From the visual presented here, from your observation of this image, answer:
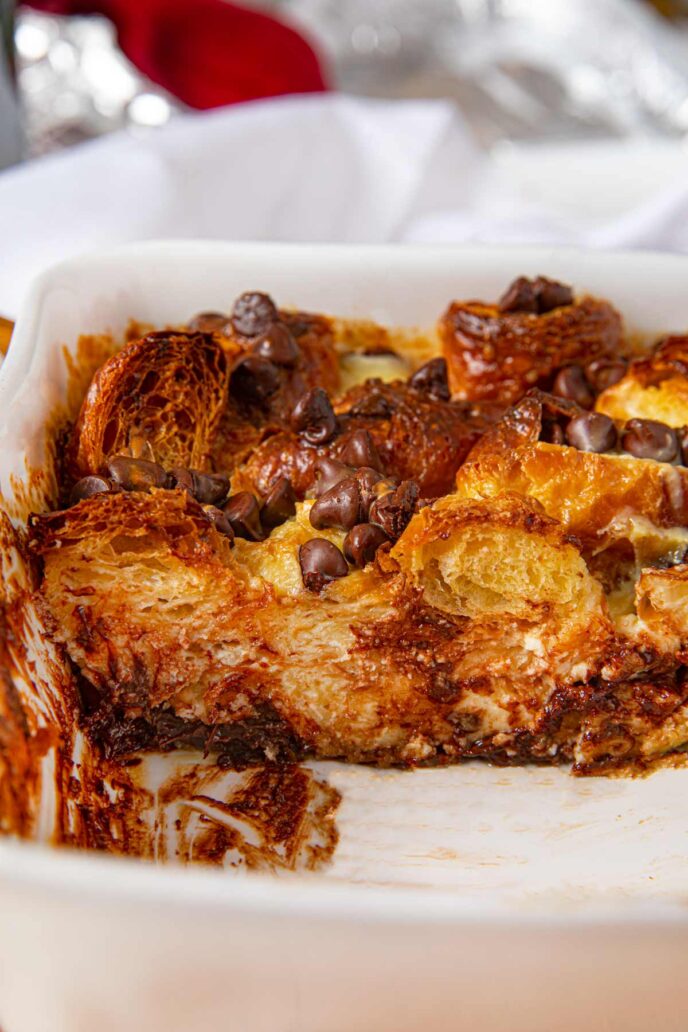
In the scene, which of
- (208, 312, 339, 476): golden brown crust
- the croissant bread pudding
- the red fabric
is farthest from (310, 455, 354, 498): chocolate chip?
the red fabric

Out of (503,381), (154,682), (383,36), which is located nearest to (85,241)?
(503,381)

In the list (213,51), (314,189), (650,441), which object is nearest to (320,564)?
(650,441)

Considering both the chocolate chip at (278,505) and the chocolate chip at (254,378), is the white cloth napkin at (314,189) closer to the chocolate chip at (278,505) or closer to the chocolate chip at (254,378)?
the chocolate chip at (254,378)

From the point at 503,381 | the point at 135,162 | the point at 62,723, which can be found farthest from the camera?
the point at 135,162

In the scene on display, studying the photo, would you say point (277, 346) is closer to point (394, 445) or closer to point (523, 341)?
point (394, 445)

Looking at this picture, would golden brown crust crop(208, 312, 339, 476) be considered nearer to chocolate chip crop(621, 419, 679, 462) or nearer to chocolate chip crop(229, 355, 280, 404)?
chocolate chip crop(229, 355, 280, 404)

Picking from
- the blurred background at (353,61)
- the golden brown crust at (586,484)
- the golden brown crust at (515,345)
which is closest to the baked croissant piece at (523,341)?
the golden brown crust at (515,345)

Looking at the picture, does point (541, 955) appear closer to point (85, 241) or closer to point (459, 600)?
point (459, 600)
